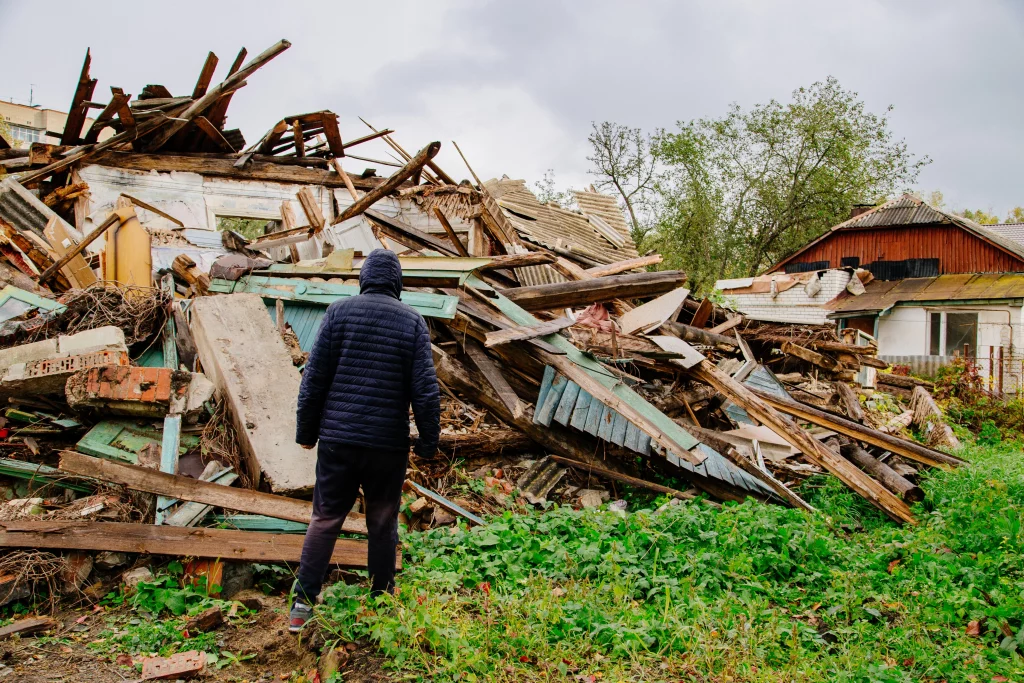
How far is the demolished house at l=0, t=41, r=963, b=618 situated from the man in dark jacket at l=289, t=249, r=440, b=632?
656mm

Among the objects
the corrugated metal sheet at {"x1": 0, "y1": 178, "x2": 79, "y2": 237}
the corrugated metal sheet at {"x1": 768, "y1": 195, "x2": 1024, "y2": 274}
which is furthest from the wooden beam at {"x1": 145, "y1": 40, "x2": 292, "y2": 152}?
the corrugated metal sheet at {"x1": 768, "y1": 195, "x2": 1024, "y2": 274}

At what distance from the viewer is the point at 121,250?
7.66 meters

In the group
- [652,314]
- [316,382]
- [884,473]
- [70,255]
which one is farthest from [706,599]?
[70,255]

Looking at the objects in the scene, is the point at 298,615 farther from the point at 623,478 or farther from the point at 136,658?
the point at 623,478

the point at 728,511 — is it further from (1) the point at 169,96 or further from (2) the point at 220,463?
(1) the point at 169,96

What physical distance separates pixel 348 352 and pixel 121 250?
5.52 m

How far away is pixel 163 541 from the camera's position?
4.04 m

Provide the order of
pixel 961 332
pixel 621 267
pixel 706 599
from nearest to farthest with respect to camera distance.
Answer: pixel 706 599
pixel 621 267
pixel 961 332

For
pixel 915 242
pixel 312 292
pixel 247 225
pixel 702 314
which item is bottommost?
pixel 702 314

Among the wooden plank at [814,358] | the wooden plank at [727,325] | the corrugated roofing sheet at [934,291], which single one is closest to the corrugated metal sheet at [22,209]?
the wooden plank at [727,325]

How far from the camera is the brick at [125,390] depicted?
480 centimetres

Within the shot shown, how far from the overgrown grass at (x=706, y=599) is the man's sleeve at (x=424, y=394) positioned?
35.4 inches

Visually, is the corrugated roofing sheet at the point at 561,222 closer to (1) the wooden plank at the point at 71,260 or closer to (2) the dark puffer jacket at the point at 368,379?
(1) the wooden plank at the point at 71,260

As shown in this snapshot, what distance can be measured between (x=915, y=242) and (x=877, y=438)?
23797 millimetres
